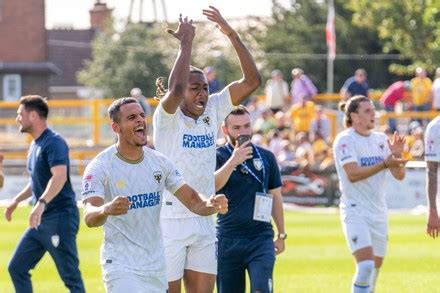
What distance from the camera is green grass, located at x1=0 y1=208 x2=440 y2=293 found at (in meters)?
17.2

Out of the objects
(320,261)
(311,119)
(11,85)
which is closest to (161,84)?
(320,261)

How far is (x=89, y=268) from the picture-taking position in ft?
63.8

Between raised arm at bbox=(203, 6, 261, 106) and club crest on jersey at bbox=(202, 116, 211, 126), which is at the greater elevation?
raised arm at bbox=(203, 6, 261, 106)

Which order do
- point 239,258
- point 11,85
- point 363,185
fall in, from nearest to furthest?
point 239,258 < point 363,185 < point 11,85

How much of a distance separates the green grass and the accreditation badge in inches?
185

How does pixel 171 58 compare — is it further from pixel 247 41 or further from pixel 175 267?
pixel 175 267

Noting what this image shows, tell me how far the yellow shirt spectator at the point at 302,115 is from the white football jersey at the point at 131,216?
25.9m

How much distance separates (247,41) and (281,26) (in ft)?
6.93

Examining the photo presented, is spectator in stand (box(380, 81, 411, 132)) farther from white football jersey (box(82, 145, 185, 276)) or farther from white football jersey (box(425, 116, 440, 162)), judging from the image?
white football jersey (box(82, 145, 185, 276))

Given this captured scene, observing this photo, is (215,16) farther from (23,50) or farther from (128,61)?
(23,50)

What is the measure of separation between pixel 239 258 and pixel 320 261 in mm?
8547

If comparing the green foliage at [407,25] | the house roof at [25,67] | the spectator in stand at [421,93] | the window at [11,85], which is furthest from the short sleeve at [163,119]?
the window at [11,85]

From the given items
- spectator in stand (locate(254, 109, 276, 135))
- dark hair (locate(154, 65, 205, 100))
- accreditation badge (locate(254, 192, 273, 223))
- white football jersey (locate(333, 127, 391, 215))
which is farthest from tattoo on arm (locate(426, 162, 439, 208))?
spectator in stand (locate(254, 109, 276, 135))

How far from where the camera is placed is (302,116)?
35875 millimetres
